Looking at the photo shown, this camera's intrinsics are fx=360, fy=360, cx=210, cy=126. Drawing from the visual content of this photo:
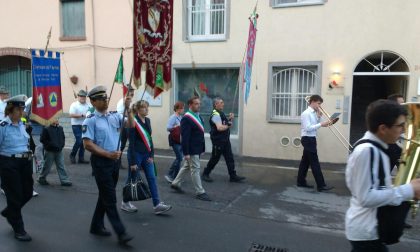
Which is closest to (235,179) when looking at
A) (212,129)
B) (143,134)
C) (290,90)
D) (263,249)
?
(212,129)

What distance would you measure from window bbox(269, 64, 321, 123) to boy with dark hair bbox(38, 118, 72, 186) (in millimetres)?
5394

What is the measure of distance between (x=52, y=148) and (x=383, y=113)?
19.2 ft

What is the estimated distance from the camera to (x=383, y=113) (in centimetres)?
219

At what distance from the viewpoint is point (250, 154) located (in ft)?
32.7

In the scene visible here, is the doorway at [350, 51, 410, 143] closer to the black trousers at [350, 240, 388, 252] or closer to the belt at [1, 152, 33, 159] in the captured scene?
the black trousers at [350, 240, 388, 252]

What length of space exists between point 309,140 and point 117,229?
385 centimetres

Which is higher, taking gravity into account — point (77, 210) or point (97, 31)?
point (97, 31)

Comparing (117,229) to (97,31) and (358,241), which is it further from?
(97,31)

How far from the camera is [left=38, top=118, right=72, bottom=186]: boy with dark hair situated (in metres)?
6.50

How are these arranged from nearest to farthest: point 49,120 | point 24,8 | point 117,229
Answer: point 117,229, point 49,120, point 24,8

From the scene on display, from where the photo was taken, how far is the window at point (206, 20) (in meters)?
10.1

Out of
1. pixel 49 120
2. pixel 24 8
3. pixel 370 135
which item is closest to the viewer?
pixel 370 135

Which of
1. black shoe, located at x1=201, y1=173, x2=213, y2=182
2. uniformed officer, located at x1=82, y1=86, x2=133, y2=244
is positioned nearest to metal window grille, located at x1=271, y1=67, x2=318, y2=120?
black shoe, located at x1=201, y1=173, x2=213, y2=182

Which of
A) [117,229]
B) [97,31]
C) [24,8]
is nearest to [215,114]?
[117,229]
